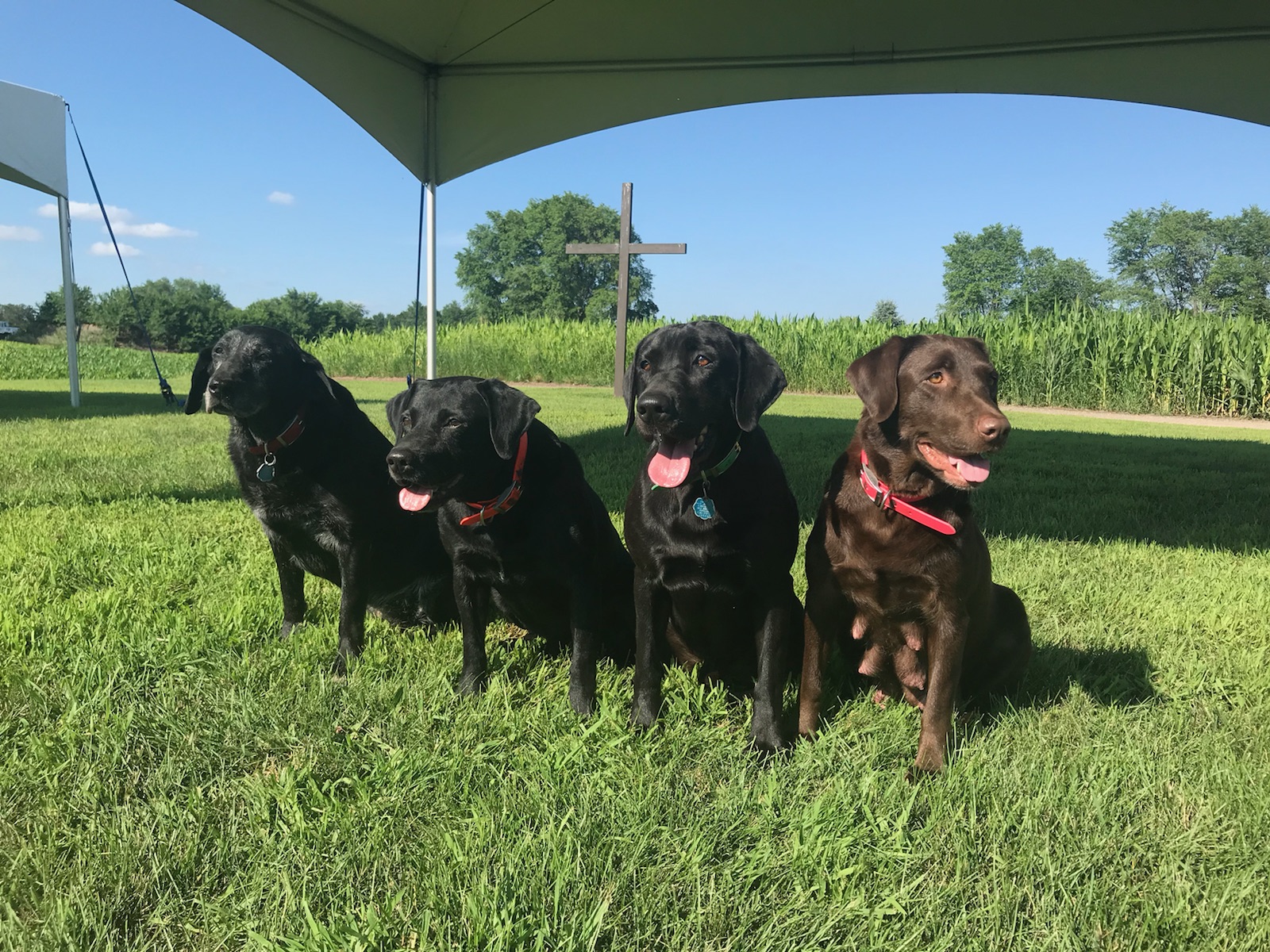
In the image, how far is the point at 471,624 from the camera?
281 cm

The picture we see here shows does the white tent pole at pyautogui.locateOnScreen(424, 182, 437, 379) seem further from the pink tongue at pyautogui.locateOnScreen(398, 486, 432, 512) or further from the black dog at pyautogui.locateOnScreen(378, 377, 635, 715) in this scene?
the pink tongue at pyautogui.locateOnScreen(398, 486, 432, 512)

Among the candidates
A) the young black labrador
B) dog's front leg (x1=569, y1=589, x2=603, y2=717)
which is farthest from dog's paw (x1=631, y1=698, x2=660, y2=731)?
the young black labrador

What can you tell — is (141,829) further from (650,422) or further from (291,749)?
(650,422)

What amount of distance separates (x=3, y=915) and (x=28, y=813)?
37 cm

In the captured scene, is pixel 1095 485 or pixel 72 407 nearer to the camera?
pixel 1095 485

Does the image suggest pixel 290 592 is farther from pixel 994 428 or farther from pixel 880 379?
pixel 994 428

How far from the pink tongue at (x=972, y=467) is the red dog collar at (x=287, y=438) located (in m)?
2.41

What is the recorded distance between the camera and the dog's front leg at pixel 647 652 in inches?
102

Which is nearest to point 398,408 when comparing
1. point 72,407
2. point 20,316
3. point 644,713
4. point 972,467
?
point 644,713

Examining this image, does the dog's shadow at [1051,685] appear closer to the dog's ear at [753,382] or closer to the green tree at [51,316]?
the dog's ear at [753,382]

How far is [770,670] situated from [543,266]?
72.8 metres

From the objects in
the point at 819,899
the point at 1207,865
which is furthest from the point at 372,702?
the point at 1207,865

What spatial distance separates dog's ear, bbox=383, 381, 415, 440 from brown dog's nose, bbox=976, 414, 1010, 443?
80.7 inches

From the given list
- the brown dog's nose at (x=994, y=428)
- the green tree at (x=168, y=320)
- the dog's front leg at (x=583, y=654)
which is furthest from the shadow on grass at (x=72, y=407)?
the green tree at (x=168, y=320)
